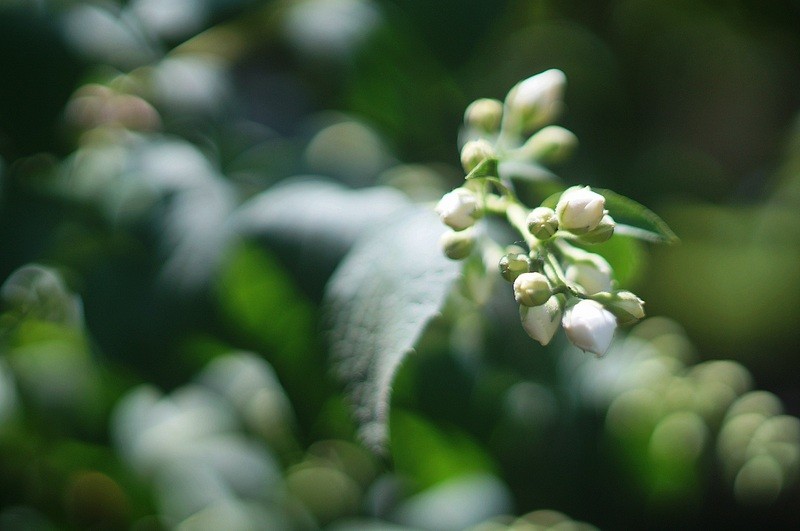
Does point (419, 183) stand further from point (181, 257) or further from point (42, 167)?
point (42, 167)

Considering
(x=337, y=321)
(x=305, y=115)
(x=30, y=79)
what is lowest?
(x=337, y=321)

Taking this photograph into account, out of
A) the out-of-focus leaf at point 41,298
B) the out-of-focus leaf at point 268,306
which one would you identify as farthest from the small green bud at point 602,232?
the out-of-focus leaf at point 41,298

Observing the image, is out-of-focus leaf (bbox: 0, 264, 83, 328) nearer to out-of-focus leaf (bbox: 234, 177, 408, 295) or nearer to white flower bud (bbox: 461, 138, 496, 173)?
out-of-focus leaf (bbox: 234, 177, 408, 295)

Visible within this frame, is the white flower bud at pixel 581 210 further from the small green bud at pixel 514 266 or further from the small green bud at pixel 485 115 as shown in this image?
the small green bud at pixel 485 115

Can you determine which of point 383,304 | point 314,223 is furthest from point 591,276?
point 314,223

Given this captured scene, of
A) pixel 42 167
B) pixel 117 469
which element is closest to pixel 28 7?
pixel 42 167

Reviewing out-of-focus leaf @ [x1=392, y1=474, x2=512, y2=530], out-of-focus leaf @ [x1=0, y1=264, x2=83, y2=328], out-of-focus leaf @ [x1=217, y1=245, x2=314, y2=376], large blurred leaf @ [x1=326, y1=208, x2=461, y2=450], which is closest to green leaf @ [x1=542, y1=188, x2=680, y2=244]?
large blurred leaf @ [x1=326, y1=208, x2=461, y2=450]
